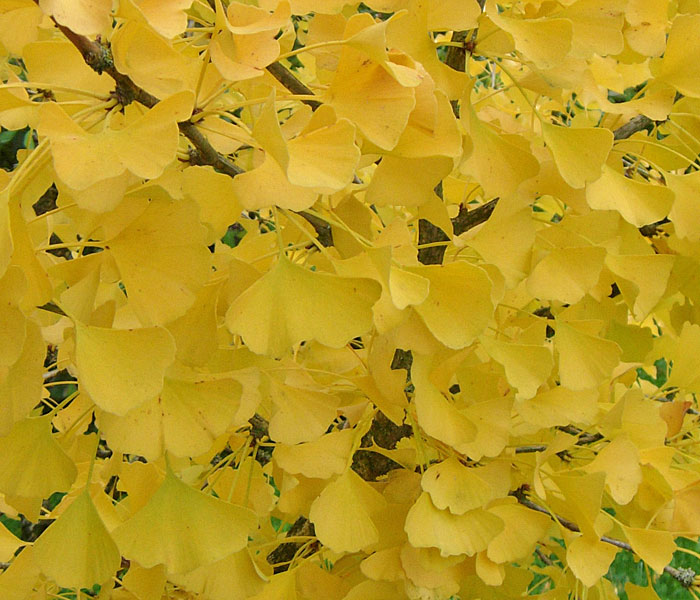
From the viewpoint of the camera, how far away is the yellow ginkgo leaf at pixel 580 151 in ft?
1.65

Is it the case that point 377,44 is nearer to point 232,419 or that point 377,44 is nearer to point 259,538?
point 232,419

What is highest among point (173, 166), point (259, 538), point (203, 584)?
point (173, 166)

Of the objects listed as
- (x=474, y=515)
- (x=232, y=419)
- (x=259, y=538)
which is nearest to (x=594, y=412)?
(x=474, y=515)

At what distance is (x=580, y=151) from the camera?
1.68 feet

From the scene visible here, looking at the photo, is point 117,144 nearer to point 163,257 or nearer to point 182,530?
point 163,257

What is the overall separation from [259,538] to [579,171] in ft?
1.61

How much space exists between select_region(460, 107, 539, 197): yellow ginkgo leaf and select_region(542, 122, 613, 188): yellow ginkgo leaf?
0.02 metres

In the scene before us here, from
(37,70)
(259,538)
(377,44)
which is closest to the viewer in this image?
(377,44)

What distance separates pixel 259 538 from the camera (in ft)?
2.65

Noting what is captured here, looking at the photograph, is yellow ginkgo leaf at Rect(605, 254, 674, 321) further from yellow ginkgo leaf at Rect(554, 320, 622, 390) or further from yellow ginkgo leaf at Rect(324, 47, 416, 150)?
yellow ginkgo leaf at Rect(324, 47, 416, 150)

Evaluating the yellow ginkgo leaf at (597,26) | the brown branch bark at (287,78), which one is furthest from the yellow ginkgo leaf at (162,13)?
the yellow ginkgo leaf at (597,26)

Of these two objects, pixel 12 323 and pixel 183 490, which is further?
pixel 183 490

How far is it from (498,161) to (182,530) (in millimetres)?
294

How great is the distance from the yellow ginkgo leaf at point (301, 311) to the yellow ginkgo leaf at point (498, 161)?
0.13 meters
